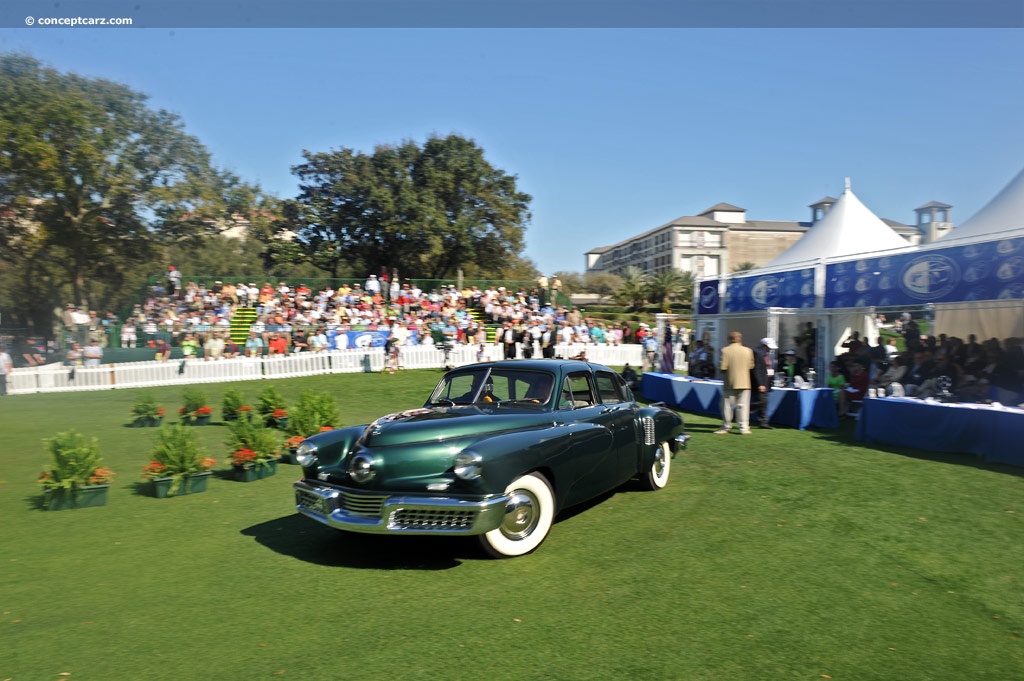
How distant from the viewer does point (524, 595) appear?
4.57 metres

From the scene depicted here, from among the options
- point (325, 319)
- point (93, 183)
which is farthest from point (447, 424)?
point (93, 183)

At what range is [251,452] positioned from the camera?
8.41 m

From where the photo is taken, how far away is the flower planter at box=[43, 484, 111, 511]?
705 cm

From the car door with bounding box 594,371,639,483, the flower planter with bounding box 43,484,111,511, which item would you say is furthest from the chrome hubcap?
the flower planter with bounding box 43,484,111,511

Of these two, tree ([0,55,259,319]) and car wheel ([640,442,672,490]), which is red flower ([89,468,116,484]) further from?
tree ([0,55,259,319])

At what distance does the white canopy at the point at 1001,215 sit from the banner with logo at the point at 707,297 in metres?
5.83

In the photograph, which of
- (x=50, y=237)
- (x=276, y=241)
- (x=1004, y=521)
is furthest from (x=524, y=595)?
(x=276, y=241)

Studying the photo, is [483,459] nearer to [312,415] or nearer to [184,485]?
[184,485]

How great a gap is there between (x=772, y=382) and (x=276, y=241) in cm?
3810

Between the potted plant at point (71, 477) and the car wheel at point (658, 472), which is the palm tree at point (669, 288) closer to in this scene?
the car wheel at point (658, 472)

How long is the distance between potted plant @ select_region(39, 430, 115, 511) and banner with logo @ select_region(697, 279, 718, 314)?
52.9 ft

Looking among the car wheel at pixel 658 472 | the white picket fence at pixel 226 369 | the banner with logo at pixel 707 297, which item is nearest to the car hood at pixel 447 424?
the car wheel at pixel 658 472

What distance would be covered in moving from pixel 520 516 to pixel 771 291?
45.2 ft

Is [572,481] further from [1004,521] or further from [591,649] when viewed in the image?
[1004,521]
